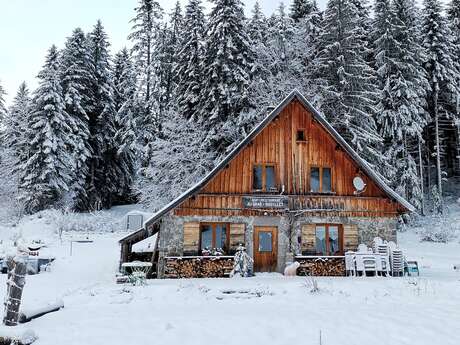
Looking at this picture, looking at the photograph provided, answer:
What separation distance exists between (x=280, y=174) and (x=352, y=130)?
8.80m

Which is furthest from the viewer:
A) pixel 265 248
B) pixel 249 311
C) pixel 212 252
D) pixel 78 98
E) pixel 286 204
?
pixel 78 98

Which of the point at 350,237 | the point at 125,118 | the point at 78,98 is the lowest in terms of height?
the point at 350,237

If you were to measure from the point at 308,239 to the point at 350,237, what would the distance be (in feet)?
6.00

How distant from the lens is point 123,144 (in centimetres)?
3128

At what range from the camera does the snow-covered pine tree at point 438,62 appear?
30844mm

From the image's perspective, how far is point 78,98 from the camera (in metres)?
31.8

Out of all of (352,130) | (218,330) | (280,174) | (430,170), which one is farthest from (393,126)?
(218,330)

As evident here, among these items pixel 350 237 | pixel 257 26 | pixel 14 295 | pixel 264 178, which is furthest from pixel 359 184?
pixel 257 26

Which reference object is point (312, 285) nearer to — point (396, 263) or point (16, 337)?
point (396, 263)

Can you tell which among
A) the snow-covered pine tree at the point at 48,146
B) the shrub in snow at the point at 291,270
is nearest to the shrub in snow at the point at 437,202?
the shrub in snow at the point at 291,270

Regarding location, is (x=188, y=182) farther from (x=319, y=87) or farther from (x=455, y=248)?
Answer: (x=455, y=248)

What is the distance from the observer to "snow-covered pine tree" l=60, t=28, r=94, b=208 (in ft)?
102

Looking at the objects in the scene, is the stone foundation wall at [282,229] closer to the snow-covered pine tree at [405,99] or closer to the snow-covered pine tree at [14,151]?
the snow-covered pine tree at [405,99]

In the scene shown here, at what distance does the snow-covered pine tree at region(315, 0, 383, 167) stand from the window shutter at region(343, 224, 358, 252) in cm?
872
